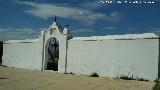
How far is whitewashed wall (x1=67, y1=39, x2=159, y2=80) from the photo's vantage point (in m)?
17.3

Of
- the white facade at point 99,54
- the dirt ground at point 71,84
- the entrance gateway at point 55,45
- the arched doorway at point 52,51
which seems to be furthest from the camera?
the arched doorway at point 52,51

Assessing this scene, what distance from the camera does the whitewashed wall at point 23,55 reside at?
2462 cm

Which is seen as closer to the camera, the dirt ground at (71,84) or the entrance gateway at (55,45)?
the dirt ground at (71,84)

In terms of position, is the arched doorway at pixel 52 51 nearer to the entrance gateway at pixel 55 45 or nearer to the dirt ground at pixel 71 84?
the entrance gateway at pixel 55 45

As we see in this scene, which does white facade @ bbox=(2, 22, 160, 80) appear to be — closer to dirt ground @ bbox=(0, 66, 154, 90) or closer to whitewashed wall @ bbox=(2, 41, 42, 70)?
whitewashed wall @ bbox=(2, 41, 42, 70)

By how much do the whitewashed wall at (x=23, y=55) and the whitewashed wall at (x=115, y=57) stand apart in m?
3.90

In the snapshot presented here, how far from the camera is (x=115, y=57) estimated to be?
18953mm

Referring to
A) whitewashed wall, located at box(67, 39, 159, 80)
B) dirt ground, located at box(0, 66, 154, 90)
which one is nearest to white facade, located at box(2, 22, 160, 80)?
whitewashed wall, located at box(67, 39, 159, 80)

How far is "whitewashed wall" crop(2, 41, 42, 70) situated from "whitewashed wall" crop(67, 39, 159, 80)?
12.8 feet

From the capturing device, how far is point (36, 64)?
970 inches

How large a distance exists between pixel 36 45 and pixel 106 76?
8199mm

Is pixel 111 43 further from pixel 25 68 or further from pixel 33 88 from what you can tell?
pixel 25 68

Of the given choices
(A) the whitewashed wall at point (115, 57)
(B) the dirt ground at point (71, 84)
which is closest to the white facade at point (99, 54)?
(A) the whitewashed wall at point (115, 57)

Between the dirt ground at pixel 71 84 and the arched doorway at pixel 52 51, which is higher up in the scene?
the arched doorway at pixel 52 51
